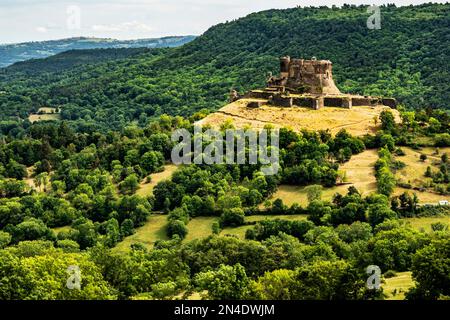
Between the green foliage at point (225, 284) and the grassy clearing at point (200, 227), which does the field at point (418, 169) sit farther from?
the green foliage at point (225, 284)

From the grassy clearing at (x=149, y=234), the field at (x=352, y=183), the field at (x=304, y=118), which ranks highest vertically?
the field at (x=304, y=118)

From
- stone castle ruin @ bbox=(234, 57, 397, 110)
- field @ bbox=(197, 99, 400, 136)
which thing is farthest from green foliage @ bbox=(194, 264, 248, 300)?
stone castle ruin @ bbox=(234, 57, 397, 110)

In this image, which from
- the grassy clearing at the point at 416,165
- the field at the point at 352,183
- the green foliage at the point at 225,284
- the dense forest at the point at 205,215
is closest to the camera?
the green foliage at the point at 225,284

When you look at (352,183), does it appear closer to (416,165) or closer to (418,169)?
(418,169)

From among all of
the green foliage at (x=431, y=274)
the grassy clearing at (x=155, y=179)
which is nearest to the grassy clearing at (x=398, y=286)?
the green foliage at (x=431, y=274)

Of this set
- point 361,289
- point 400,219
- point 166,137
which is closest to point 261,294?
point 361,289

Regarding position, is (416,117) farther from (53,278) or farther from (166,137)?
(53,278)

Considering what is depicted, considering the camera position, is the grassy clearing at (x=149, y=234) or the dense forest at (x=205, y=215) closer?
the dense forest at (x=205, y=215)

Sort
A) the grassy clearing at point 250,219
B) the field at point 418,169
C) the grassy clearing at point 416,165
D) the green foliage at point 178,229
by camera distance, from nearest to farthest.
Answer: the grassy clearing at point 250,219 < the green foliage at point 178,229 < the field at point 418,169 < the grassy clearing at point 416,165
